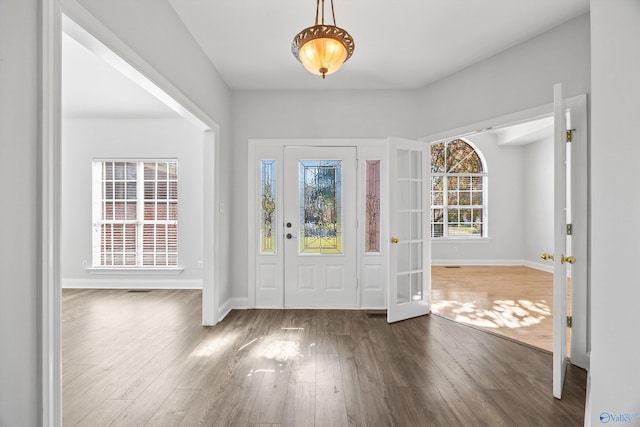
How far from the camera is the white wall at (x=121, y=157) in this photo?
5297 mm

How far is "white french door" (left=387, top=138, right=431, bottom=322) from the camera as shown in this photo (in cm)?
373

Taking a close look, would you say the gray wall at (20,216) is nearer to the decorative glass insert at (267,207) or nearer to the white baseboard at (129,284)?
the decorative glass insert at (267,207)

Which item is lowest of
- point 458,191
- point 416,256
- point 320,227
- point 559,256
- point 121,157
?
point 416,256

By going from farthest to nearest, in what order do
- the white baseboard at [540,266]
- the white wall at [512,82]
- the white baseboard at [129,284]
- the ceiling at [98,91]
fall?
1. the white baseboard at [540,266]
2. the white baseboard at [129,284]
3. the ceiling at [98,91]
4. the white wall at [512,82]

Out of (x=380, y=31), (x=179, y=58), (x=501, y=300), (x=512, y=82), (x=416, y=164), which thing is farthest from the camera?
(x=501, y=300)

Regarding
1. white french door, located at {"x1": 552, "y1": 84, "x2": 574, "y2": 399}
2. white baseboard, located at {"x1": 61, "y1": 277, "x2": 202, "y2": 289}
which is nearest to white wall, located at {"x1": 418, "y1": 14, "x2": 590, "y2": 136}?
white french door, located at {"x1": 552, "y1": 84, "x2": 574, "y2": 399}

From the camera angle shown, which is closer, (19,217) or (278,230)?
(19,217)

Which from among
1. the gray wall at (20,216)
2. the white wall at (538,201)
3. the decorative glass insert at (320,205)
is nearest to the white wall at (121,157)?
the decorative glass insert at (320,205)

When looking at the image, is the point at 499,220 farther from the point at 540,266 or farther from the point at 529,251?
the point at 540,266

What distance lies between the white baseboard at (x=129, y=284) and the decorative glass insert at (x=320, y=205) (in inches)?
97.1

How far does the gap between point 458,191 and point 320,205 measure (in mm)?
5150

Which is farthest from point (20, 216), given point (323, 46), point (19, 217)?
point (323, 46)

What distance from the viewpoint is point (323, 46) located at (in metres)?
2.02

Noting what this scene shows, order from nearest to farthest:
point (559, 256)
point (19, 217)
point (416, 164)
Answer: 1. point (19, 217)
2. point (559, 256)
3. point (416, 164)
